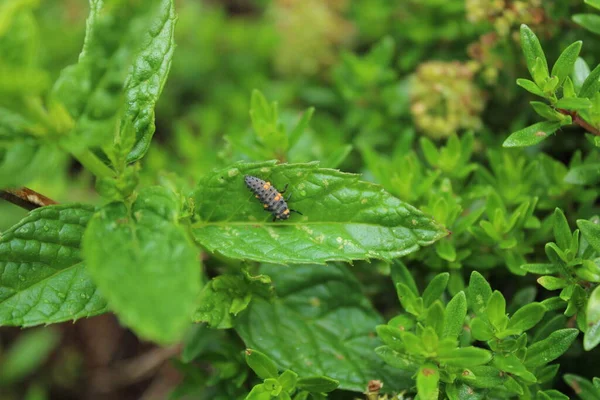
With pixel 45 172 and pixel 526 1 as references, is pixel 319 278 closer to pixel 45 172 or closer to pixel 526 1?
pixel 45 172

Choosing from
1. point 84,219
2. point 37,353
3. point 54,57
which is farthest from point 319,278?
point 54,57

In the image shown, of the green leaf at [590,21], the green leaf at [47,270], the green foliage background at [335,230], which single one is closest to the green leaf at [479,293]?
the green foliage background at [335,230]

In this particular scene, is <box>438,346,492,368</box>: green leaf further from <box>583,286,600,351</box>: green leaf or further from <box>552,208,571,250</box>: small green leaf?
<box>552,208,571,250</box>: small green leaf

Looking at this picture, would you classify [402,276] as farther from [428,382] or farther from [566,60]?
[566,60]

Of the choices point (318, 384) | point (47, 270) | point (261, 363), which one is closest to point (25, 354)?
point (47, 270)

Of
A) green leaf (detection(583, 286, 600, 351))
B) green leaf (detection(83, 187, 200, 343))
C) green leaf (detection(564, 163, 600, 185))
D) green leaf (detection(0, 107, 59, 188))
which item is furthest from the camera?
green leaf (detection(564, 163, 600, 185))

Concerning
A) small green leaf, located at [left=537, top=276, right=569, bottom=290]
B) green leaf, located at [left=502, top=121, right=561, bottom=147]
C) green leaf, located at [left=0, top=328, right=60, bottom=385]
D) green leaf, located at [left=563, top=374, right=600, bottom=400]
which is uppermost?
green leaf, located at [left=502, top=121, right=561, bottom=147]

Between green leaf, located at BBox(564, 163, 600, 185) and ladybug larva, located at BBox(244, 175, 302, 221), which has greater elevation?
ladybug larva, located at BBox(244, 175, 302, 221)

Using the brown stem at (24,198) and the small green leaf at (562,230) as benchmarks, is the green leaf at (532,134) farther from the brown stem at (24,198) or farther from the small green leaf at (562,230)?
the brown stem at (24,198)

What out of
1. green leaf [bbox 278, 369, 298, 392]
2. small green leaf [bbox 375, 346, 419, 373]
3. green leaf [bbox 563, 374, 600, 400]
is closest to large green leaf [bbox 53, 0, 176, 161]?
green leaf [bbox 278, 369, 298, 392]
